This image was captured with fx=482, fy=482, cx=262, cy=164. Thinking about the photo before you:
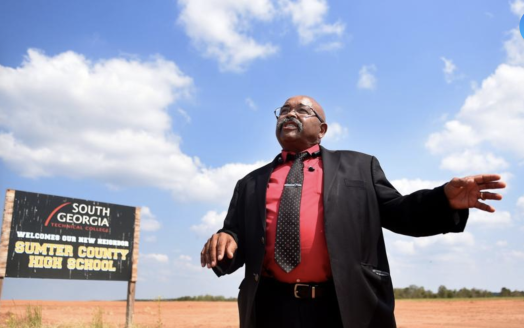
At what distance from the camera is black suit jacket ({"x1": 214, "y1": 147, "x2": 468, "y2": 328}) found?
2574mm

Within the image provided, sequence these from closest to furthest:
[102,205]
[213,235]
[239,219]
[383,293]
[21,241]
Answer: [383,293]
[213,235]
[239,219]
[21,241]
[102,205]

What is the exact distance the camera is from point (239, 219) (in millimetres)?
3236

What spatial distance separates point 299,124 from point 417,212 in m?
0.99

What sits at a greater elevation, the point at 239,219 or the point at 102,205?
the point at 102,205

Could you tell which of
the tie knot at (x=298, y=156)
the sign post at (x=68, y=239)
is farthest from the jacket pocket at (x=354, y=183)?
the sign post at (x=68, y=239)

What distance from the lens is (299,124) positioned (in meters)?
3.25

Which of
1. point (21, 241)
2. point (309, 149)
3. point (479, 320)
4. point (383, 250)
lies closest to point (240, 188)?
point (309, 149)

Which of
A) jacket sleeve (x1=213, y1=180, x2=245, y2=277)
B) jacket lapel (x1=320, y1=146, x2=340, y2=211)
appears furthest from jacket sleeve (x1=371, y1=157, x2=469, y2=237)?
jacket sleeve (x1=213, y1=180, x2=245, y2=277)

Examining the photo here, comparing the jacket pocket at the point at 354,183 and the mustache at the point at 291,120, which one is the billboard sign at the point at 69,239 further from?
the jacket pocket at the point at 354,183

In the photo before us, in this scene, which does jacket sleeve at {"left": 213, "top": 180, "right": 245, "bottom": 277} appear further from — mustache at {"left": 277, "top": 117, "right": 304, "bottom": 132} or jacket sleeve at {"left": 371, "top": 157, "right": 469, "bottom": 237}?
jacket sleeve at {"left": 371, "top": 157, "right": 469, "bottom": 237}

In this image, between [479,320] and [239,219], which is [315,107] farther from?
[479,320]

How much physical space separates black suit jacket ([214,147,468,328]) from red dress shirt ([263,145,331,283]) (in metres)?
0.06

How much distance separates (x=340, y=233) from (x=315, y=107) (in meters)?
1.06

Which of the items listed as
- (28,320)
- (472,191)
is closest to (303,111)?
(472,191)
